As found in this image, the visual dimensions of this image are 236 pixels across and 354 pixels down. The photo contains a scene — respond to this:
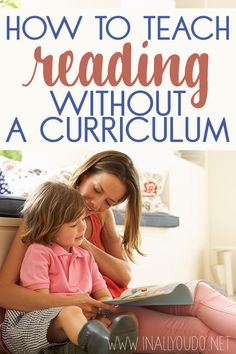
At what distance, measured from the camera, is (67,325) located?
5.06 feet

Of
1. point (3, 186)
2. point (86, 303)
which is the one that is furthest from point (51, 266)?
point (3, 186)

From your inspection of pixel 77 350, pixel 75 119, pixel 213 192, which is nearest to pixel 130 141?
pixel 75 119

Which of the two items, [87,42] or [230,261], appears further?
[230,261]

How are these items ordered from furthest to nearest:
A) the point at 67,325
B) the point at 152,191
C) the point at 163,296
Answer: the point at 152,191 < the point at 163,296 < the point at 67,325

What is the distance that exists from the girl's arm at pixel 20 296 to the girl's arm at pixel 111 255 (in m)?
0.27

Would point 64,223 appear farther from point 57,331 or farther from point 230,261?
point 230,261

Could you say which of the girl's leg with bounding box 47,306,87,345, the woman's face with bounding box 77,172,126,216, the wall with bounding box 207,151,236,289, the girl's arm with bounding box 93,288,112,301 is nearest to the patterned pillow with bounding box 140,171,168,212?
the wall with bounding box 207,151,236,289

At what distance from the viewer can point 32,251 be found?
1.74m

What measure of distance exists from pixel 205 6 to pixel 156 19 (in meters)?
0.58

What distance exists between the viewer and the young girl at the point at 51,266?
63.8 inches

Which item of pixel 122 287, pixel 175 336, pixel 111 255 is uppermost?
pixel 111 255

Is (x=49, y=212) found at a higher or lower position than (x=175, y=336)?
higher

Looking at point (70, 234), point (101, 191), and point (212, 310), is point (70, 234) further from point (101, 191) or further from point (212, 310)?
point (212, 310)

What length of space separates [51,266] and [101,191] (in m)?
0.36
